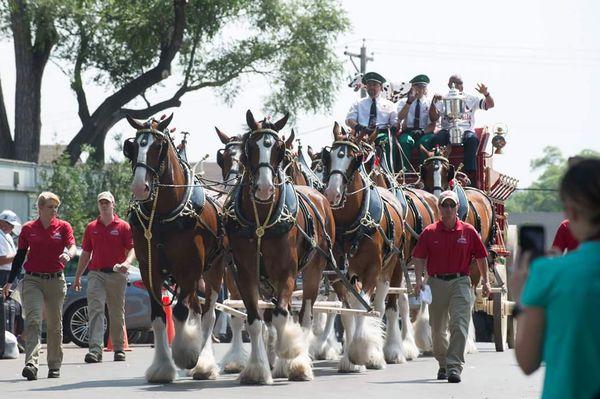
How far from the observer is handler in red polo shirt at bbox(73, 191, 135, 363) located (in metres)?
16.9

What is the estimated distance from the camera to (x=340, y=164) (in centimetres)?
1525

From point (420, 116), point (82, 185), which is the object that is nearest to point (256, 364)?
point (420, 116)

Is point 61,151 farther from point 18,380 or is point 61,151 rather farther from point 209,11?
point 18,380

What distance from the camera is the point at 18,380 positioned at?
14070mm

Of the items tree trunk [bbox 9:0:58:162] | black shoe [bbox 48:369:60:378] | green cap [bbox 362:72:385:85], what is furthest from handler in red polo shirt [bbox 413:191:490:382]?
tree trunk [bbox 9:0:58:162]

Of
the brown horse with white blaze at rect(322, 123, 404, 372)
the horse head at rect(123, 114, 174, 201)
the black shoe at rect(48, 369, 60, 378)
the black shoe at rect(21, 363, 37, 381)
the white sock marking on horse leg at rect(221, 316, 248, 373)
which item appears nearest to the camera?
the horse head at rect(123, 114, 174, 201)

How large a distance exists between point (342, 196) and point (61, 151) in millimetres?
24803

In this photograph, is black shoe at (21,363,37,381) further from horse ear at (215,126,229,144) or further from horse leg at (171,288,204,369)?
horse ear at (215,126,229,144)

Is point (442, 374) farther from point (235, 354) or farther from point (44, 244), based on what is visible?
point (44, 244)

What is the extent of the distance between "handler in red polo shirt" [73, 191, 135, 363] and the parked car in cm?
290

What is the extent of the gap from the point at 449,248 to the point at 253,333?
6.62 feet

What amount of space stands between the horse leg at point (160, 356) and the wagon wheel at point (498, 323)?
237 inches

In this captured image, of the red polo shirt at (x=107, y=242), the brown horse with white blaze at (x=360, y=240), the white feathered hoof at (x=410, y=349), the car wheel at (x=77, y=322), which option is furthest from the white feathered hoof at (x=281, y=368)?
the car wheel at (x=77, y=322)

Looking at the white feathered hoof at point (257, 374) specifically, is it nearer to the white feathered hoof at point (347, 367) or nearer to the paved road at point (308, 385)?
the paved road at point (308, 385)
